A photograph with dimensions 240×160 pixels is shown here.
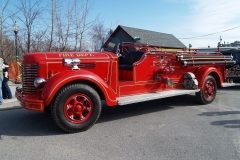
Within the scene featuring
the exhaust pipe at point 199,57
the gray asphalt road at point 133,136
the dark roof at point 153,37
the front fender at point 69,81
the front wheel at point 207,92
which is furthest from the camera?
the dark roof at point 153,37

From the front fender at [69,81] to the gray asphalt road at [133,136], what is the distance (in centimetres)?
67

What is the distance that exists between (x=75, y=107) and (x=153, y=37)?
2103 centimetres

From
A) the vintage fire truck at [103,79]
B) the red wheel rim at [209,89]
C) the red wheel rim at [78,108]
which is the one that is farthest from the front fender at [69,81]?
the red wheel rim at [209,89]

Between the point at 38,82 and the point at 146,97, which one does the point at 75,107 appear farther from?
the point at 146,97

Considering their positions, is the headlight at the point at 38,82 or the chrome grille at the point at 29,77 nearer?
the headlight at the point at 38,82

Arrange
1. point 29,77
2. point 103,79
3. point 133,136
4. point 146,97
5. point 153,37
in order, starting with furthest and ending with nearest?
point 153,37 → point 146,97 → point 103,79 → point 29,77 → point 133,136

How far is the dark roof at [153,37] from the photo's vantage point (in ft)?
71.9

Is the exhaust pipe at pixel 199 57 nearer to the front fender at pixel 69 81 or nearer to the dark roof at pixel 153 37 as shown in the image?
the front fender at pixel 69 81

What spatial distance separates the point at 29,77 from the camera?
4133mm

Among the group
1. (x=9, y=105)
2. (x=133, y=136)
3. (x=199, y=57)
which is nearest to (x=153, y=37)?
(x=199, y=57)

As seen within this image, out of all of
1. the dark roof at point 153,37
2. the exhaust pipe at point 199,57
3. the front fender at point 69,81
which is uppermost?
the dark roof at point 153,37

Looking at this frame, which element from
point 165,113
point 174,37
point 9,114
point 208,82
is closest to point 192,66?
point 208,82

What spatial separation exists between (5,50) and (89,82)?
1320 centimetres

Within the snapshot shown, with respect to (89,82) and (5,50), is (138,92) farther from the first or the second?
(5,50)
